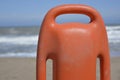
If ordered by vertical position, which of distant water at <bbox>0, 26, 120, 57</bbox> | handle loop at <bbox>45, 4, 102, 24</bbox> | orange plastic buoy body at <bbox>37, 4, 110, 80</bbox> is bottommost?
orange plastic buoy body at <bbox>37, 4, 110, 80</bbox>

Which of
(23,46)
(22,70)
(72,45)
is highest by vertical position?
(23,46)

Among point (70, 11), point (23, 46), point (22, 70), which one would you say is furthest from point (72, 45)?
point (23, 46)

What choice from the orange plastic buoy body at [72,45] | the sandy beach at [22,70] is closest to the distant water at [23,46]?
the sandy beach at [22,70]

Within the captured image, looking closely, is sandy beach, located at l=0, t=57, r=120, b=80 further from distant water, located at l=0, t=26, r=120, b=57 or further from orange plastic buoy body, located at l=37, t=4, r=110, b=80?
orange plastic buoy body, located at l=37, t=4, r=110, b=80

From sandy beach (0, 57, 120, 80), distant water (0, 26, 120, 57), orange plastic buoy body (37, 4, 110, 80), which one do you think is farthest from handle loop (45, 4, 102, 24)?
distant water (0, 26, 120, 57)

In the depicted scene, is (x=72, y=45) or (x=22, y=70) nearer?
(x=72, y=45)

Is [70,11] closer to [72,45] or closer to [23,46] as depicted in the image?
[72,45]

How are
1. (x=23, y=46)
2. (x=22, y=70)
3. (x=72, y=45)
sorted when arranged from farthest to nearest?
(x=23, y=46)
(x=22, y=70)
(x=72, y=45)

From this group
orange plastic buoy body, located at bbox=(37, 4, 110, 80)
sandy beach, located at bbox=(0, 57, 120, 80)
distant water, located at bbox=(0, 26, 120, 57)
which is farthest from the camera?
distant water, located at bbox=(0, 26, 120, 57)

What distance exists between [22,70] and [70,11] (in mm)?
2636

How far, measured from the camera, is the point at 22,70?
389 cm

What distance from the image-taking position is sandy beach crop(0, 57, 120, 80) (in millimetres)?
3415

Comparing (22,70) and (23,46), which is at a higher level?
(23,46)

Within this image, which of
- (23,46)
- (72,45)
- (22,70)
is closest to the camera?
(72,45)
